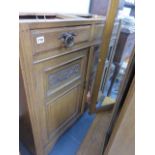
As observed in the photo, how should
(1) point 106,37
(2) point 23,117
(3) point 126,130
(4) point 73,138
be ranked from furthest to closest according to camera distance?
(4) point 73,138, (1) point 106,37, (2) point 23,117, (3) point 126,130

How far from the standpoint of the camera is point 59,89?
100cm

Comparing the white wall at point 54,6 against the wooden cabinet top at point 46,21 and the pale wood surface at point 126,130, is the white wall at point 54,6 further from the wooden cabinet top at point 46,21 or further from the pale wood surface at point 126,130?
the pale wood surface at point 126,130

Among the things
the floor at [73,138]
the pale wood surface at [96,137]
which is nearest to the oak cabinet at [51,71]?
the floor at [73,138]

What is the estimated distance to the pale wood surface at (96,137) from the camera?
1.25 meters

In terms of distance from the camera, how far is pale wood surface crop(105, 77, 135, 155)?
0.54 metres

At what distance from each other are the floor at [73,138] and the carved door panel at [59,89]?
0.37ft

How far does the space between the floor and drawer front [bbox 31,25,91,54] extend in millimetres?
973

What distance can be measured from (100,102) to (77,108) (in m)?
0.38

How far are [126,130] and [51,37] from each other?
573 mm

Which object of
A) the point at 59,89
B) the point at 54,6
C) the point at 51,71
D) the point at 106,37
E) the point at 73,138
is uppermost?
the point at 54,6

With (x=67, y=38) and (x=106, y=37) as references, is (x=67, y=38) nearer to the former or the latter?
(x=67, y=38)

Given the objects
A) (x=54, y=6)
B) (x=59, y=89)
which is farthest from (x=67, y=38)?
(x=54, y=6)
